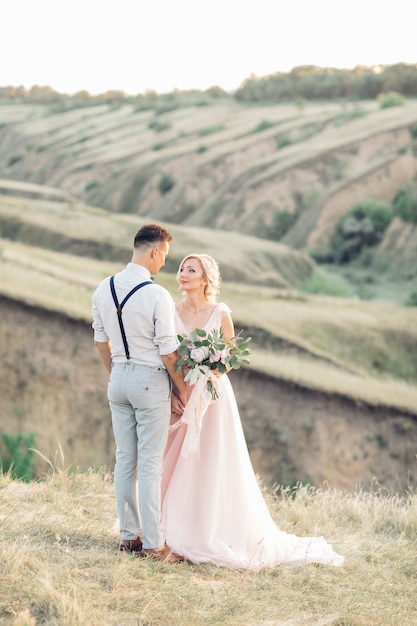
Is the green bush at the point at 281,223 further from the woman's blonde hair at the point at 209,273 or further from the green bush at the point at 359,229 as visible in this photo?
the woman's blonde hair at the point at 209,273

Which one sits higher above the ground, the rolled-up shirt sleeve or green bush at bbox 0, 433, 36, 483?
the rolled-up shirt sleeve

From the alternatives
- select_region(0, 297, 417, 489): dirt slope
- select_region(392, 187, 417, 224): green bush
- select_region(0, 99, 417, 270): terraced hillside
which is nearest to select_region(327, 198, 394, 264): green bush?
select_region(392, 187, 417, 224): green bush

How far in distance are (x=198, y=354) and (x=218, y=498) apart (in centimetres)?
123

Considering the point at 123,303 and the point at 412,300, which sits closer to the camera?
the point at 123,303

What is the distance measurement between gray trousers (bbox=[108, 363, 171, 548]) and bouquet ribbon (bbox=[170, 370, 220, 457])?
43cm

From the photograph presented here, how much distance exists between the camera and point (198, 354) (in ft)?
20.7

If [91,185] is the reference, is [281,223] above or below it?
below

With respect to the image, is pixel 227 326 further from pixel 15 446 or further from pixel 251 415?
pixel 251 415

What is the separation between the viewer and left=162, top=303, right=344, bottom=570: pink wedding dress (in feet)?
22.1

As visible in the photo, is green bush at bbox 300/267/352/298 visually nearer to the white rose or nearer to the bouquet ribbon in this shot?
the bouquet ribbon

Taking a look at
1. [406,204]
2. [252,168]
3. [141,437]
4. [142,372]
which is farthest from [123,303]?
[252,168]

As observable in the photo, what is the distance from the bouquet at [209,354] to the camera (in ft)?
20.7

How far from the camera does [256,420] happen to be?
20.0 metres

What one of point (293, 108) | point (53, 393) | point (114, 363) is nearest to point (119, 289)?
point (114, 363)
